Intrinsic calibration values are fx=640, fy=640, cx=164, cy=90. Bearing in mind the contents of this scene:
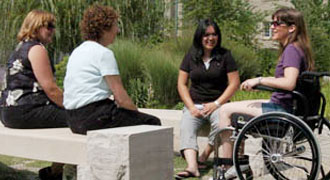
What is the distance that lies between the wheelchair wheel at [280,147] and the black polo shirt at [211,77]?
41.9 inches

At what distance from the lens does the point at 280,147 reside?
4.62 meters

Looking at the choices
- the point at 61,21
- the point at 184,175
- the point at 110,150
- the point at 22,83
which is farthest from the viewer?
the point at 61,21

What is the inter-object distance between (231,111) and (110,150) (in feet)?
3.64

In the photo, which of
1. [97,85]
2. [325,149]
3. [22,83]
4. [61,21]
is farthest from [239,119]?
[61,21]

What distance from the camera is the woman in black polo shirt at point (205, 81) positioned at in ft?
18.5

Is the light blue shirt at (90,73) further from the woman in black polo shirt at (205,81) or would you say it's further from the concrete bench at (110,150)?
the woman in black polo shirt at (205,81)

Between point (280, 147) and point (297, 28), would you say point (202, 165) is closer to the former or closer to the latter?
point (280, 147)

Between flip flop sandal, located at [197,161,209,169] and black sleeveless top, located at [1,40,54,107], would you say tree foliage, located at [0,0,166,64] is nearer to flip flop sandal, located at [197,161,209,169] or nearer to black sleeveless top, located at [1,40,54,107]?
flip flop sandal, located at [197,161,209,169]

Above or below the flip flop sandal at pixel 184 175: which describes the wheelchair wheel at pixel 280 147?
above

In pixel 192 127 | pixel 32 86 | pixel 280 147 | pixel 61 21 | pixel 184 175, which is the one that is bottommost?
pixel 184 175

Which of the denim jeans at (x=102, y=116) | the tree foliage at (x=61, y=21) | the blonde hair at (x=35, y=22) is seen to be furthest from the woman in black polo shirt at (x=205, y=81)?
the tree foliage at (x=61, y=21)

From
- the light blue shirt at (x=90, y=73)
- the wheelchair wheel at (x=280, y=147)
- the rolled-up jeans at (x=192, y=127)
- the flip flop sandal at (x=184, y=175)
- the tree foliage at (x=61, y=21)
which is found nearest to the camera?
the wheelchair wheel at (x=280, y=147)

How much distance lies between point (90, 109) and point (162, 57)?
580 cm

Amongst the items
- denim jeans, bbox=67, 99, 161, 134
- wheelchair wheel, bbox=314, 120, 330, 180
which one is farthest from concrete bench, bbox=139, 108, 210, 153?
denim jeans, bbox=67, 99, 161, 134
